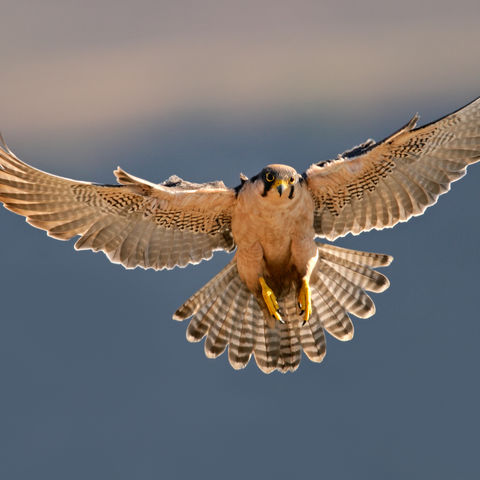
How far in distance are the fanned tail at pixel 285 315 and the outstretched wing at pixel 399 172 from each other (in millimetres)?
693

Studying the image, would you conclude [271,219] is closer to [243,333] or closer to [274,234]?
[274,234]

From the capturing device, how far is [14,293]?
54031 mm

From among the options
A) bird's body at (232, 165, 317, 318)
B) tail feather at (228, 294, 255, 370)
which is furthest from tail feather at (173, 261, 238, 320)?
bird's body at (232, 165, 317, 318)

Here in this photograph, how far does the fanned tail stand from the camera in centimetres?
1406

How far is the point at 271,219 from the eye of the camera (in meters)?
12.8

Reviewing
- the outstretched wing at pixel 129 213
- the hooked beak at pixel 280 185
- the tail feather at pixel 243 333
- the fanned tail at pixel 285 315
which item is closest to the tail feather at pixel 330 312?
the fanned tail at pixel 285 315

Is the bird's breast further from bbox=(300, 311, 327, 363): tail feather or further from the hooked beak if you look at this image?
bbox=(300, 311, 327, 363): tail feather

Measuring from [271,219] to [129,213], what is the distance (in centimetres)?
163

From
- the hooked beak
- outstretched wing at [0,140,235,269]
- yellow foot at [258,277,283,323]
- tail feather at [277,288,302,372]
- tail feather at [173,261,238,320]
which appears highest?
outstretched wing at [0,140,235,269]

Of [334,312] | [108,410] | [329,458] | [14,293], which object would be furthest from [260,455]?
[334,312]

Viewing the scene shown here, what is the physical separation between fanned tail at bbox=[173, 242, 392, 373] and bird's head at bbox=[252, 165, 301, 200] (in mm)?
1662

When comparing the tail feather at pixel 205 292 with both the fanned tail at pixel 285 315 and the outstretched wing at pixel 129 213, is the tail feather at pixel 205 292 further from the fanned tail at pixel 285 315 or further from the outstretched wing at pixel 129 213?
the outstretched wing at pixel 129 213

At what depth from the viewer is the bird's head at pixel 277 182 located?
1238cm

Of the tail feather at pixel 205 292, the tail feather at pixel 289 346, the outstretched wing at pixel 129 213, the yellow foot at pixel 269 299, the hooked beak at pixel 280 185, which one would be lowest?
the tail feather at pixel 289 346
